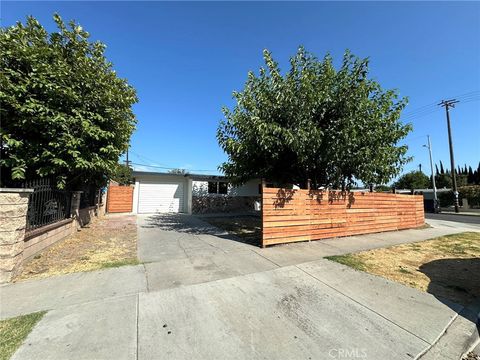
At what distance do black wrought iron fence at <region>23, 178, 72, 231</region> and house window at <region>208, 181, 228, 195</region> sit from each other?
10.6 m

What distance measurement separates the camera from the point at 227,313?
11.0 ft

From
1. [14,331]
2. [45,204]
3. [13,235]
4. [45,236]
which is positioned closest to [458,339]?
[14,331]

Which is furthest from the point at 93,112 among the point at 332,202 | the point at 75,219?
the point at 332,202

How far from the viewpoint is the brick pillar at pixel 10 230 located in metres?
4.30

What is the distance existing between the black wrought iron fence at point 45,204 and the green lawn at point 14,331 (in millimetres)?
2938

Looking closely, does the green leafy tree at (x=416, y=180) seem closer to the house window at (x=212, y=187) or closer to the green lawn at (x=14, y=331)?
the house window at (x=212, y=187)

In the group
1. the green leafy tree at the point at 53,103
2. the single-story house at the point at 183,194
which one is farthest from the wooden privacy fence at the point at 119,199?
the green leafy tree at the point at 53,103

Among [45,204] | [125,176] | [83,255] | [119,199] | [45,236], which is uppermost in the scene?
[125,176]

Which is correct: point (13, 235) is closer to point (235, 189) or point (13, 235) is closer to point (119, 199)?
point (119, 199)

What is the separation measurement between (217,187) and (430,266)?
14.2m

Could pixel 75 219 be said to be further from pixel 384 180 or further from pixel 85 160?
pixel 384 180

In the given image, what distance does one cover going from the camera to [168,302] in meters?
3.61

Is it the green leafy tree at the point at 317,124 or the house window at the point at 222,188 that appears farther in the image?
the house window at the point at 222,188

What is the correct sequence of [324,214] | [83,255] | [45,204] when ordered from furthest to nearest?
[324,214] → [45,204] → [83,255]
